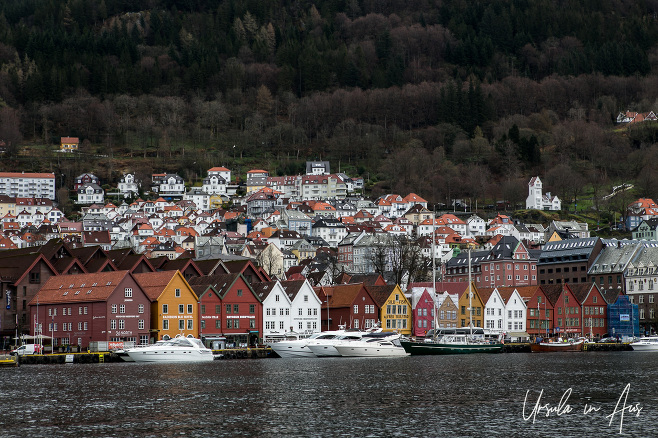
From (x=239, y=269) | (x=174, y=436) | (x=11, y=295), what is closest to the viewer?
(x=174, y=436)

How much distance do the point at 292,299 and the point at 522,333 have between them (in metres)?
28.3

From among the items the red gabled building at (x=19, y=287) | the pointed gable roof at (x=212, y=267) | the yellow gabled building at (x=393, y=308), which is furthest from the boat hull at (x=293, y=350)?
the red gabled building at (x=19, y=287)

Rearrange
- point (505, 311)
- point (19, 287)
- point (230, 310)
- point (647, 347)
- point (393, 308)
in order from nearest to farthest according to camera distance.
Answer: point (19, 287) → point (230, 310) → point (647, 347) → point (393, 308) → point (505, 311)

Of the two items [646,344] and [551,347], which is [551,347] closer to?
[551,347]

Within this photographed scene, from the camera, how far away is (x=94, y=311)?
88500 millimetres

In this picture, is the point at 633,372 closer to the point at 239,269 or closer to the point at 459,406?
the point at 459,406

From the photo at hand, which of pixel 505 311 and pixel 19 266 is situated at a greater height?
pixel 19 266

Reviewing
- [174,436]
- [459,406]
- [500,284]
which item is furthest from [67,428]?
[500,284]

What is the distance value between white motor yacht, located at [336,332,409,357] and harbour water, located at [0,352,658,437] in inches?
546

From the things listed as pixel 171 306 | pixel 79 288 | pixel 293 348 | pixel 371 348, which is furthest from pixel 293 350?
pixel 79 288

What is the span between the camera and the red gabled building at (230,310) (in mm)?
94169

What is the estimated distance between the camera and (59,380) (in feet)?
198

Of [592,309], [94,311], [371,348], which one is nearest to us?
[371,348]

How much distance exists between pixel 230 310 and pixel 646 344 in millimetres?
42528
